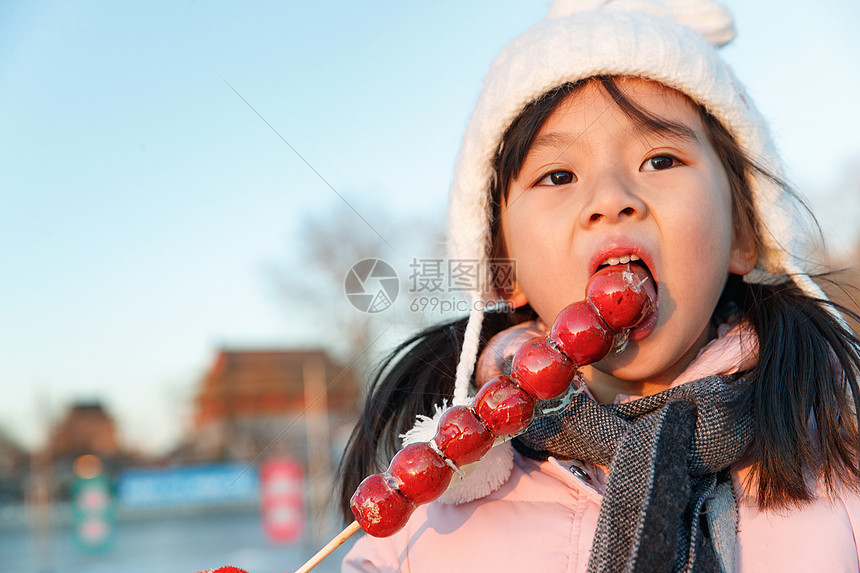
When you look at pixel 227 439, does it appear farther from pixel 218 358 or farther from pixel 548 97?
pixel 548 97

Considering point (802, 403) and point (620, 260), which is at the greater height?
point (620, 260)

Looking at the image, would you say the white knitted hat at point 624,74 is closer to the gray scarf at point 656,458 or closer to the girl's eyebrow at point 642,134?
the girl's eyebrow at point 642,134

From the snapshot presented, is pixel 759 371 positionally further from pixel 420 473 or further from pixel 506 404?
pixel 420 473

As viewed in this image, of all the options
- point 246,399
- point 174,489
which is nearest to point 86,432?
point 246,399

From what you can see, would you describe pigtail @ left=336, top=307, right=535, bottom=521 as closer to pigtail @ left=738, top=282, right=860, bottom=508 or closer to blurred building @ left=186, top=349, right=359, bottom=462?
pigtail @ left=738, top=282, right=860, bottom=508

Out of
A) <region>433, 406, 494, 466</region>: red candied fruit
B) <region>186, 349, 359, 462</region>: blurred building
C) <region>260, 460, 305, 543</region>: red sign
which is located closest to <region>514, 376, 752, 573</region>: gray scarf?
<region>433, 406, 494, 466</region>: red candied fruit

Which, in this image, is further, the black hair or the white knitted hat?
the white knitted hat

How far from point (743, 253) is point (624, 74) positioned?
487 millimetres

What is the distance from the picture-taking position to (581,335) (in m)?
1.19

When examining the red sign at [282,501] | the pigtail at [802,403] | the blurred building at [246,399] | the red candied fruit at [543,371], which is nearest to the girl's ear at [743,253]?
the pigtail at [802,403]

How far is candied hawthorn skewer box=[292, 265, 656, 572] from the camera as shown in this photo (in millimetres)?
1146

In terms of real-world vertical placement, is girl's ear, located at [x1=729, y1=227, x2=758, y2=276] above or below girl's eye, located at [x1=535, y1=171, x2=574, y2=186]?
below

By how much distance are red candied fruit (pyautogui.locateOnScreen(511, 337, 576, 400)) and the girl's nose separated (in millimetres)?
272

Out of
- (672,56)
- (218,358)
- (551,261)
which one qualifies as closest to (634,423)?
(551,261)
